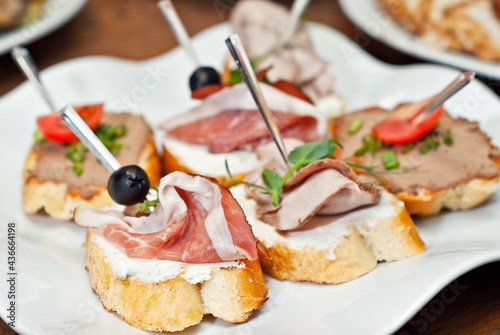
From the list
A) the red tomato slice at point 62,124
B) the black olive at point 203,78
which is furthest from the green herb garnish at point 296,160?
the red tomato slice at point 62,124

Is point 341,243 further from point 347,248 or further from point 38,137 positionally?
point 38,137

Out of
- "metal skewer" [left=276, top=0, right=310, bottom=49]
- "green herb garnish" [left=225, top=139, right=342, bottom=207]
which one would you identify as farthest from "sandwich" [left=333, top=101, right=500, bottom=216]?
"metal skewer" [left=276, top=0, right=310, bottom=49]

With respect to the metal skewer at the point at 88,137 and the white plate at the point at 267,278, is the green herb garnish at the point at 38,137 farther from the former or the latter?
the metal skewer at the point at 88,137

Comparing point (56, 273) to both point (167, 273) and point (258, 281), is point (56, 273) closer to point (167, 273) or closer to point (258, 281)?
point (167, 273)

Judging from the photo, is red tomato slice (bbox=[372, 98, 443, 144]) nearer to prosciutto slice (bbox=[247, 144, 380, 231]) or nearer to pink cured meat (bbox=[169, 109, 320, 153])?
pink cured meat (bbox=[169, 109, 320, 153])

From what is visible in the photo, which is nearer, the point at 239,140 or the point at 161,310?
the point at 161,310

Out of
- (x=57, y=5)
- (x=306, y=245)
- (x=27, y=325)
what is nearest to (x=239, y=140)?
(x=306, y=245)
